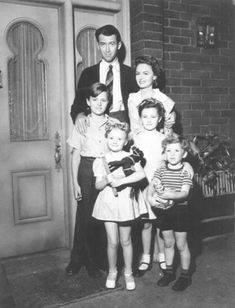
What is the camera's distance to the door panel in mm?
Result: 3611

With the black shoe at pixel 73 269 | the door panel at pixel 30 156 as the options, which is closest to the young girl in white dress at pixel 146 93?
the door panel at pixel 30 156

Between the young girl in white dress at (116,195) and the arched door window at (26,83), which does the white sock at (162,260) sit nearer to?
the young girl in white dress at (116,195)

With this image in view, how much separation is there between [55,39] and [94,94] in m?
1.19

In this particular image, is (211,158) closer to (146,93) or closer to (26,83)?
(146,93)

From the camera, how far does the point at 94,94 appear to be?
9.76ft

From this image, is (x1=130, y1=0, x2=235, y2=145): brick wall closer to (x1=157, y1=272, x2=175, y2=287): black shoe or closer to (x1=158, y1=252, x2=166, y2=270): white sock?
(x1=158, y1=252, x2=166, y2=270): white sock

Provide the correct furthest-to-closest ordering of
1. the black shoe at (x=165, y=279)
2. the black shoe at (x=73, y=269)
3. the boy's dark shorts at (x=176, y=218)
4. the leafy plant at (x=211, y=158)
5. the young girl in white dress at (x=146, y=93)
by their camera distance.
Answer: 1. the leafy plant at (x=211, y=158)
2. the black shoe at (x=73, y=269)
3. the young girl in white dress at (x=146, y=93)
4. the black shoe at (x=165, y=279)
5. the boy's dark shorts at (x=176, y=218)

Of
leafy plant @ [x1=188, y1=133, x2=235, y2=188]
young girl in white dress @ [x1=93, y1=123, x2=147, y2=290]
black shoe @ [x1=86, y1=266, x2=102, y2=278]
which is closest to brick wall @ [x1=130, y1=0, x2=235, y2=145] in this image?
leafy plant @ [x1=188, y1=133, x2=235, y2=188]

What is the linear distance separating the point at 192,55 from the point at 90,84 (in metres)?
1.43

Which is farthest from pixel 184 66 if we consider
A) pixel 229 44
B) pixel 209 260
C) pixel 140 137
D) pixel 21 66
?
pixel 209 260

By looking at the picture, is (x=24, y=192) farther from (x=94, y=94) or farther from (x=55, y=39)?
(x=55, y=39)

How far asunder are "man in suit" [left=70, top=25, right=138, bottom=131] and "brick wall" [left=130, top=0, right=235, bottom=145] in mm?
527

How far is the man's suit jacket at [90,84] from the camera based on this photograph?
3.24 meters

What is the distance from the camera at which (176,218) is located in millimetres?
2943
